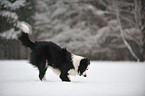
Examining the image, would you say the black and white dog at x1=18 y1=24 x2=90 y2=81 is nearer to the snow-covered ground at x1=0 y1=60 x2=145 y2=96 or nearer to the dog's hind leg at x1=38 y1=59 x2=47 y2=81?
the dog's hind leg at x1=38 y1=59 x2=47 y2=81

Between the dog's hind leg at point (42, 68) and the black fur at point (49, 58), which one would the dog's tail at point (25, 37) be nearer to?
the black fur at point (49, 58)

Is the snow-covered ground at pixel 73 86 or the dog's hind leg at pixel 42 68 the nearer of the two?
the snow-covered ground at pixel 73 86

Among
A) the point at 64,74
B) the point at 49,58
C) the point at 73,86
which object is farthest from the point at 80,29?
the point at 73,86

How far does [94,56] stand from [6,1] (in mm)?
12386

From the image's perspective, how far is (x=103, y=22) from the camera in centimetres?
1769

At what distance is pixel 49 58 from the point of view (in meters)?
4.41

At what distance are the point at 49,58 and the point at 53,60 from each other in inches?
4.9

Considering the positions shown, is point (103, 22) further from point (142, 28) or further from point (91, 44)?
point (142, 28)

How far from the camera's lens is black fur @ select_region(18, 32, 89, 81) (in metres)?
4.32

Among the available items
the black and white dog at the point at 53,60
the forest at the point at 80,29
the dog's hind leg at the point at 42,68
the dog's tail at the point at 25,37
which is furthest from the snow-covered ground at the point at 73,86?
the forest at the point at 80,29

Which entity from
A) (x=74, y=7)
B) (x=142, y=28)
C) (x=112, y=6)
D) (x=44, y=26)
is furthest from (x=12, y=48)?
(x=142, y=28)

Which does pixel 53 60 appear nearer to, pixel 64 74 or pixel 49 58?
pixel 49 58

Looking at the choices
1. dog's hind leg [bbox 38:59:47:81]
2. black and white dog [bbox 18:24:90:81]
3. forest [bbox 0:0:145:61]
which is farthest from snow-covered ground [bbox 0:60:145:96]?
forest [bbox 0:0:145:61]

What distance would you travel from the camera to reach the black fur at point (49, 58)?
432 cm
